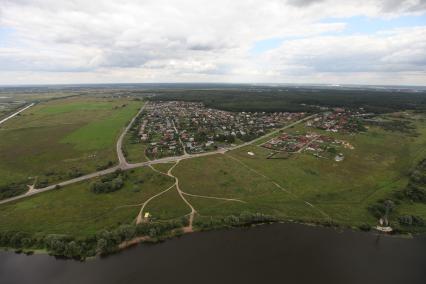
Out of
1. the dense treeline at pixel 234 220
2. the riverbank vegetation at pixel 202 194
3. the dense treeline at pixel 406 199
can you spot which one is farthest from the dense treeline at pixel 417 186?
the dense treeline at pixel 234 220

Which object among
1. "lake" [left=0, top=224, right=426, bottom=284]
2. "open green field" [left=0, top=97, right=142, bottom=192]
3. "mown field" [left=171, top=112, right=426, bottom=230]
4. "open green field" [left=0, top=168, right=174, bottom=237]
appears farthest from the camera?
"open green field" [left=0, top=97, right=142, bottom=192]

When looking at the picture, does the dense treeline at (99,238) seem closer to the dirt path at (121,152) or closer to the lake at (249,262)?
the lake at (249,262)

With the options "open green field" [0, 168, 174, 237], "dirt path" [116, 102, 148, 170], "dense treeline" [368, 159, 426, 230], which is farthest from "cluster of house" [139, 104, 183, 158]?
"dense treeline" [368, 159, 426, 230]

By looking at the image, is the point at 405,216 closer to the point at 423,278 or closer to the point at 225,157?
the point at 423,278

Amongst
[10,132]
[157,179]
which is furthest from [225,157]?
[10,132]

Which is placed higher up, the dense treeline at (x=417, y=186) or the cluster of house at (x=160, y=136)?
the cluster of house at (x=160, y=136)

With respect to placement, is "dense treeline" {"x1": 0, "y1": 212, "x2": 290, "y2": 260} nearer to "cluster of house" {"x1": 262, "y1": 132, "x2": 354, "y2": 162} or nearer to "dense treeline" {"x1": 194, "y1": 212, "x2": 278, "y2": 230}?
"dense treeline" {"x1": 194, "y1": 212, "x2": 278, "y2": 230}

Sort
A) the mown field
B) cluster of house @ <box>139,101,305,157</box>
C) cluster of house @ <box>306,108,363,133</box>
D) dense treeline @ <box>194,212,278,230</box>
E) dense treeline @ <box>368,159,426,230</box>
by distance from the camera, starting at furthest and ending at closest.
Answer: cluster of house @ <box>306,108,363,133</box>
cluster of house @ <box>139,101,305,157</box>
the mown field
dense treeline @ <box>368,159,426,230</box>
dense treeline @ <box>194,212,278,230</box>
